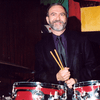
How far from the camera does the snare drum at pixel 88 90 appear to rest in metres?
0.74

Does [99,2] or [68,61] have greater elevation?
[99,2]

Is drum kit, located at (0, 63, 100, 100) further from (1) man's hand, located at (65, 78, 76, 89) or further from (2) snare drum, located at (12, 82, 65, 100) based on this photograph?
(1) man's hand, located at (65, 78, 76, 89)

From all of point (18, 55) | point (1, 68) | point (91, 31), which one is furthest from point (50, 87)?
point (18, 55)

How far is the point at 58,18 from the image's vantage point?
3.76ft

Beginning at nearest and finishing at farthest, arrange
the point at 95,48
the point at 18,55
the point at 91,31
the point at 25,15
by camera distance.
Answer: the point at 95,48
the point at 91,31
the point at 18,55
the point at 25,15

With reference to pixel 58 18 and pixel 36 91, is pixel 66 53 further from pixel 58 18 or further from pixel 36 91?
pixel 36 91

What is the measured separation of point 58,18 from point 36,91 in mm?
657

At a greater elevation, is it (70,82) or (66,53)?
(66,53)

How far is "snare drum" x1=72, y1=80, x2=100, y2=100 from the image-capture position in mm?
735

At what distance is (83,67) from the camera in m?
1.16

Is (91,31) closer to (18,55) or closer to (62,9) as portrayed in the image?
(62,9)

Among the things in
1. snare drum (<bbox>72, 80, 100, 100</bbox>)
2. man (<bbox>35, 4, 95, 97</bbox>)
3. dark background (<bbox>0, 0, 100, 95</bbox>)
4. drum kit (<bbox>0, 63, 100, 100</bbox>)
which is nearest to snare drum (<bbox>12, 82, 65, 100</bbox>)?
drum kit (<bbox>0, 63, 100, 100</bbox>)

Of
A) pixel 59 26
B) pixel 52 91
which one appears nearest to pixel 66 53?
pixel 59 26

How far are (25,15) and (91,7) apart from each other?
109 centimetres
